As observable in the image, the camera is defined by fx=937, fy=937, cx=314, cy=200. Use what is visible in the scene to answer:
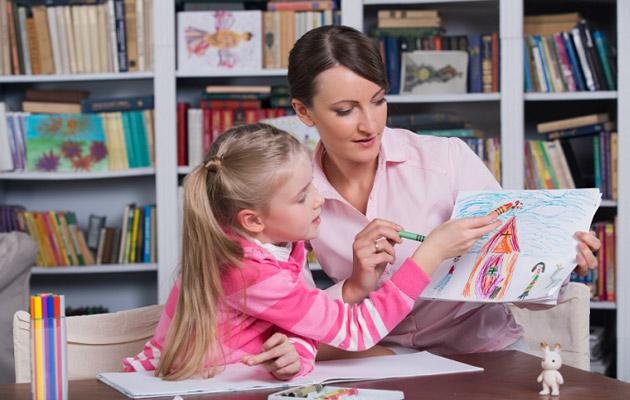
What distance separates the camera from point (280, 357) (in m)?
1.31

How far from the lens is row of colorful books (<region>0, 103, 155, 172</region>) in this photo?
3.77 meters

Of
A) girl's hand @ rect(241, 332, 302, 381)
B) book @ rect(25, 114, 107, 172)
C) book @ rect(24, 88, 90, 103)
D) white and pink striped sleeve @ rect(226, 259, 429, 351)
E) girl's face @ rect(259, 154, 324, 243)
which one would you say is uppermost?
book @ rect(24, 88, 90, 103)

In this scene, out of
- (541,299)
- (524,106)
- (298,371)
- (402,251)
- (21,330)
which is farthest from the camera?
(524,106)

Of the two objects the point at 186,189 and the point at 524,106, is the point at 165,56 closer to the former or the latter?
the point at 524,106

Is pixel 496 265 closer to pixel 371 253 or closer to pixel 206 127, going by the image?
pixel 371 253

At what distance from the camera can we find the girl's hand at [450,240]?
4.82ft

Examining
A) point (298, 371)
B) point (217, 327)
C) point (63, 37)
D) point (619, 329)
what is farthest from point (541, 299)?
point (63, 37)

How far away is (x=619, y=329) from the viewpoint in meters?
3.58

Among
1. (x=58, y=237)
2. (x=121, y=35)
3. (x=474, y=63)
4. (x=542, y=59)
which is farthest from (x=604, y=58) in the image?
(x=58, y=237)

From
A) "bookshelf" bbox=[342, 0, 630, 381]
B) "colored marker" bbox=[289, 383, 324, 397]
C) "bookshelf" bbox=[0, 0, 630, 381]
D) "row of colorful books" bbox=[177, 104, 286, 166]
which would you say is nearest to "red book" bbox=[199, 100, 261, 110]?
"row of colorful books" bbox=[177, 104, 286, 166]

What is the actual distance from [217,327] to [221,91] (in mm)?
2413

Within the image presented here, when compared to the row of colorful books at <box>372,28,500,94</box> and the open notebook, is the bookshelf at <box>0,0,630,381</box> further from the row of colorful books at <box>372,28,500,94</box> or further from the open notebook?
the open notebook

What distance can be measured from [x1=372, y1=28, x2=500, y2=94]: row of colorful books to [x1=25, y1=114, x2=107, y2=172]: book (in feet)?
3.90

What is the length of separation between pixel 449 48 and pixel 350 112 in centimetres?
197
